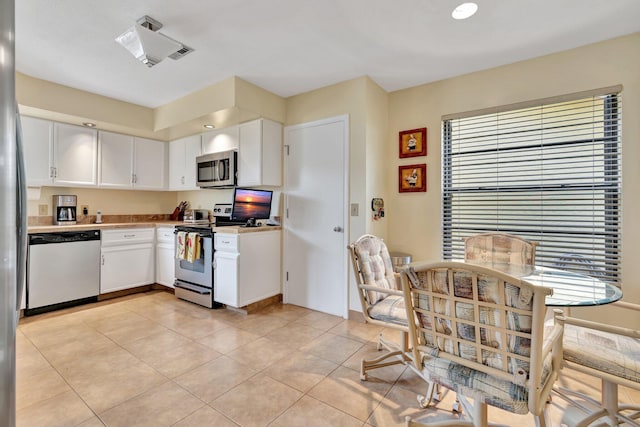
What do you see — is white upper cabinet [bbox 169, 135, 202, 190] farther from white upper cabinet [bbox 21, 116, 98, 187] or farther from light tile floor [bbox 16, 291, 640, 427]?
light tile floor [bbox 16, 291, 640, 427]

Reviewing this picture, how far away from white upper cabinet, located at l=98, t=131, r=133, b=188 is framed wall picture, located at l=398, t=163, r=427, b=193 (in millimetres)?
3615

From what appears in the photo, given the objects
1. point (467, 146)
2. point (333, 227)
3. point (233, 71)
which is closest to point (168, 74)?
point (233, 71)

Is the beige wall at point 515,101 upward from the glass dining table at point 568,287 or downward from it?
upward

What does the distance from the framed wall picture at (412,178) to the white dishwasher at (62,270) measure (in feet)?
11.9

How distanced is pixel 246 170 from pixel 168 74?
1.22 m

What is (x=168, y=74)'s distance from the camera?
2963mm

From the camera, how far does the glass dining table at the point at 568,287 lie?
4.33ft

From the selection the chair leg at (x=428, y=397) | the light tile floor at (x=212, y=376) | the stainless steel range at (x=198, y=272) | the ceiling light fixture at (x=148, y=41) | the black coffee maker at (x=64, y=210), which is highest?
the ceiling light fixture at (x=148, y=41)

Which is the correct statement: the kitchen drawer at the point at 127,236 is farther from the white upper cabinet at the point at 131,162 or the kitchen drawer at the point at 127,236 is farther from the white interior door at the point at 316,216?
A: the white interior door at the point at 316,216

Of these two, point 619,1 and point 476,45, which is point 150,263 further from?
point 619,1

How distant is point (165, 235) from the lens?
396cm

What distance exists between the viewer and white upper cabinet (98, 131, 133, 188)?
3840 millimetres

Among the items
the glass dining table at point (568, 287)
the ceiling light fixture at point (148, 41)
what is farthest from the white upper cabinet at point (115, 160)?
the glass dining table at point (568, 287)

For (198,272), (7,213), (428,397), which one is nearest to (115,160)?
(198,272)
